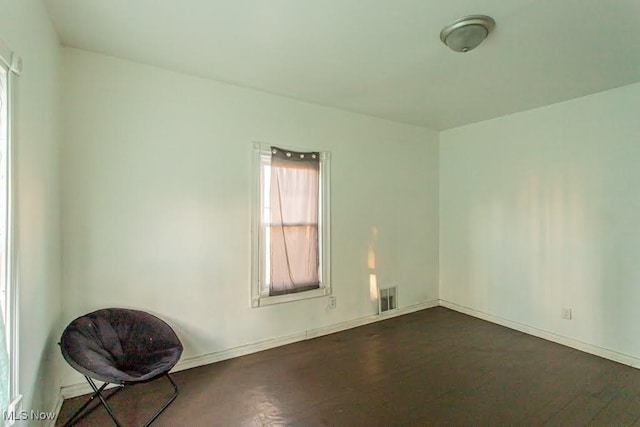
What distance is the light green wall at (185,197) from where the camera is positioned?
2.37m

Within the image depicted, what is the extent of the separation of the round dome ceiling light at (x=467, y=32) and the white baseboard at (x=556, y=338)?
303 cm

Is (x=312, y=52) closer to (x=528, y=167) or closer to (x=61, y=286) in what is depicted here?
(x=61, y=286)

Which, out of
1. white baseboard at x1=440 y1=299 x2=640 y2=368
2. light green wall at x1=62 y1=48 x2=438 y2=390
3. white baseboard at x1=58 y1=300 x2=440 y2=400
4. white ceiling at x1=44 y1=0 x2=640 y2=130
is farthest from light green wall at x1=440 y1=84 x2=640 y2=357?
light green wall at x1=62 y1=48 x2=438 y2=390

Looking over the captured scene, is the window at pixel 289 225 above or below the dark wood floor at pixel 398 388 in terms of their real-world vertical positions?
above

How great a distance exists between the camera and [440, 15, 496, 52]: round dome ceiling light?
190 cm

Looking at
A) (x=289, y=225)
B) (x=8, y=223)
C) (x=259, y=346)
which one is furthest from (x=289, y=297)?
(x=8, y=223)

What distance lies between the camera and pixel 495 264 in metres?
3.92

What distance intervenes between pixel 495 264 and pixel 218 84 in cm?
371

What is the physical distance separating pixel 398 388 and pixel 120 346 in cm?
209

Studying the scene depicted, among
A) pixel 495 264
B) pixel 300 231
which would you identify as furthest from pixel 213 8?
pixel 495 264

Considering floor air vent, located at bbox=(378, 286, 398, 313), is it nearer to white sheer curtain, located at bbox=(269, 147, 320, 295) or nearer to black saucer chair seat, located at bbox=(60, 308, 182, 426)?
white sheer curtain, located at bbox=(269, 147, 320, 295)

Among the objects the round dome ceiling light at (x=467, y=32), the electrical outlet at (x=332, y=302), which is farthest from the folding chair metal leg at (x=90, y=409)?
the round dome ceiling light at (x=467, y=32)

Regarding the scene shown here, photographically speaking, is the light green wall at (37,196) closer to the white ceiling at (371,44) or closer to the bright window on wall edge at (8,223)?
the bright window on wall edge at (8,223)

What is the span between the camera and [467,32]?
6.49 feet
